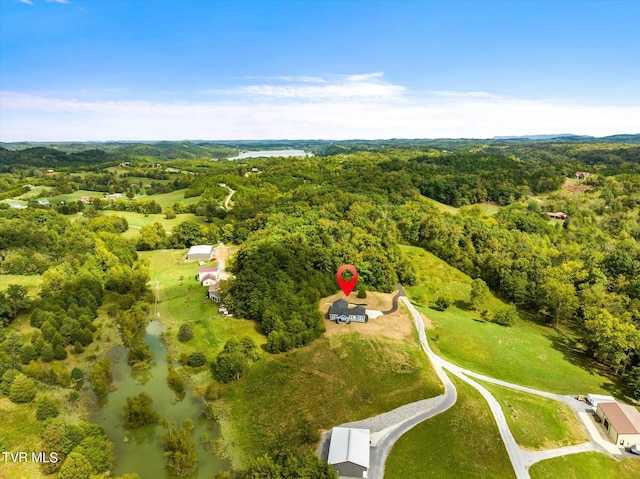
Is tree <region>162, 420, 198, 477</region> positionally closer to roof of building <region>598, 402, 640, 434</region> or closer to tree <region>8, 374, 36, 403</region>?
tree <region>8, 374, 36, 403</region>

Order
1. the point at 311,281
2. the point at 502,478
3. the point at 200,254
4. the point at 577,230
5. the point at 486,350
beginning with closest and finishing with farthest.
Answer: the point at 502,478
the point at 486,350
the point at 311,281
the point at 200,254
the point at 577,230

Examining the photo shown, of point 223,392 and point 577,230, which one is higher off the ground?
point 577,230

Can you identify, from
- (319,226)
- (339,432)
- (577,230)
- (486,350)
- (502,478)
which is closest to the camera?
(502,478)

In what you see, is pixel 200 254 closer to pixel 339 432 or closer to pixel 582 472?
pixel 339 432

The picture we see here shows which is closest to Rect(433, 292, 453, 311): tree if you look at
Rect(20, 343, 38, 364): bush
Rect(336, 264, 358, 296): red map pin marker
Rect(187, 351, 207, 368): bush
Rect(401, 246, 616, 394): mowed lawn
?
Rect(401, 246, 616, 394): mowed lawn

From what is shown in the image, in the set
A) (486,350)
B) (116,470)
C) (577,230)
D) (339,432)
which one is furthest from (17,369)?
(577,230)
